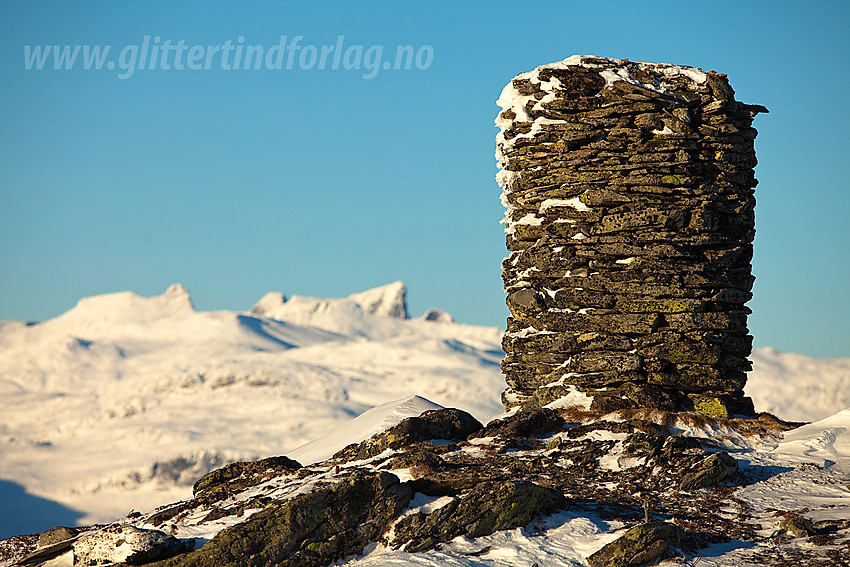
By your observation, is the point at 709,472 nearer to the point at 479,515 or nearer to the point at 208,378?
the point at 479,515

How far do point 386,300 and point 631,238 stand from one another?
99288mm

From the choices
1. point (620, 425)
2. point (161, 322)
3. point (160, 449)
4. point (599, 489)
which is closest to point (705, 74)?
point (620, 425)

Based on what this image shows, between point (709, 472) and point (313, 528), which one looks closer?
point (313, 528)

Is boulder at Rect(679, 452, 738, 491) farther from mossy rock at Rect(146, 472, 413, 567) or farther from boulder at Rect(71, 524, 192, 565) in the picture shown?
boulder at Rect(71, 524, 192, 565)

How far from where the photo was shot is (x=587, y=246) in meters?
17.5

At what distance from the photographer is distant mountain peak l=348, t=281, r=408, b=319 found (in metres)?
114

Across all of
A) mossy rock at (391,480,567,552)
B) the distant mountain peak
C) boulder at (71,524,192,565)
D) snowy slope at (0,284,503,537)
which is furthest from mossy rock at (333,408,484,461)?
the distant mountain peak

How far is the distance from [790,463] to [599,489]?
151 inches

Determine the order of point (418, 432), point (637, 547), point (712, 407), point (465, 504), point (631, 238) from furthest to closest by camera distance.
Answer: point (631, 238) → point (712, 407) → point (418, 432) → point (465, 504) → point (637, 547)

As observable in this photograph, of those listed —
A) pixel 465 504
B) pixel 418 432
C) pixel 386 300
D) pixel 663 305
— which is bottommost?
pixel 465 504

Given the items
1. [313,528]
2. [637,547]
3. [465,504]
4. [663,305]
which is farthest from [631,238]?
[313,528]

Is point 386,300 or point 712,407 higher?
point 386,300

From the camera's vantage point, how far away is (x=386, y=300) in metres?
116

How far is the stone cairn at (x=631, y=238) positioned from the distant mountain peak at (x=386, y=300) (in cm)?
9443
